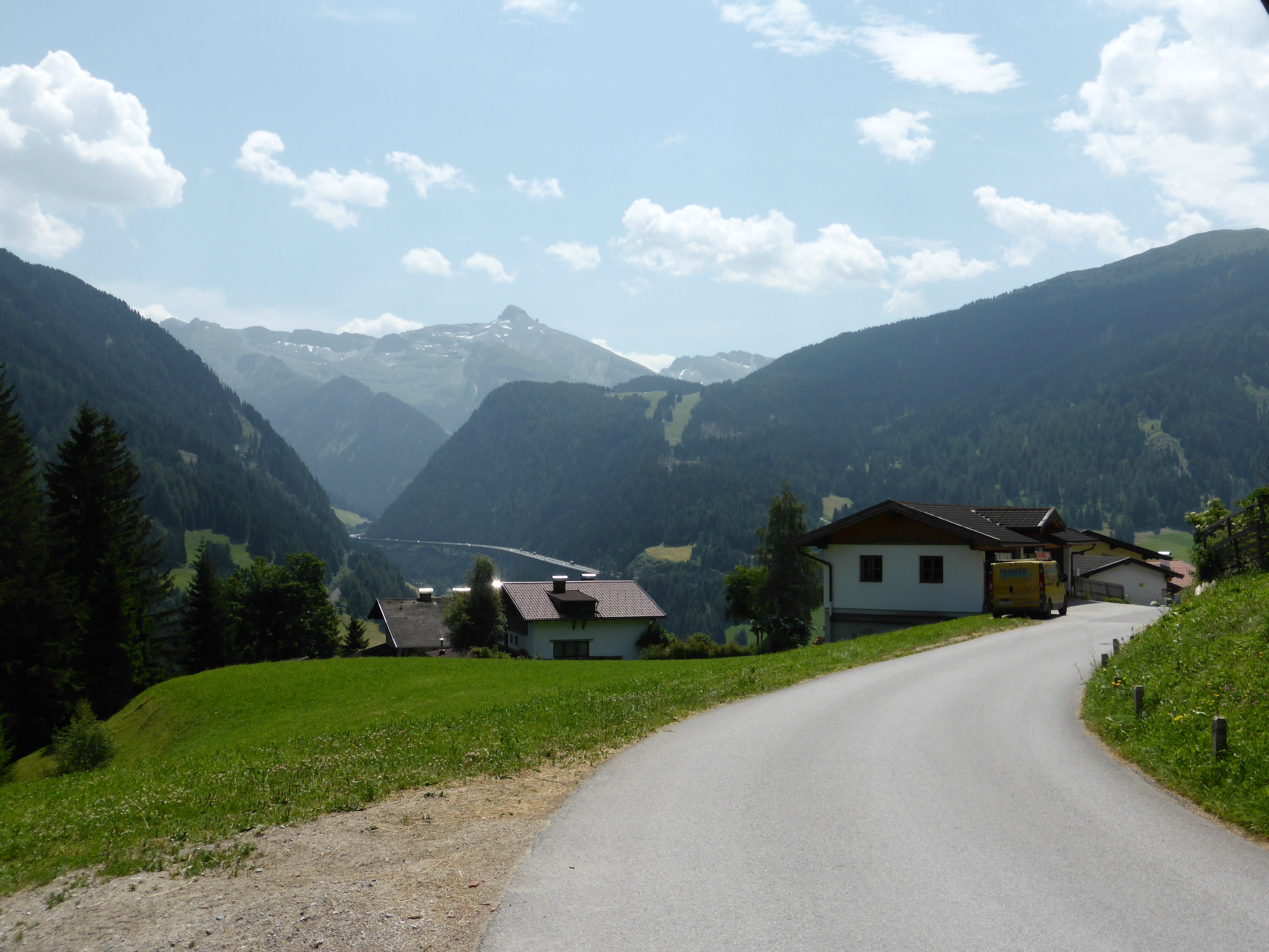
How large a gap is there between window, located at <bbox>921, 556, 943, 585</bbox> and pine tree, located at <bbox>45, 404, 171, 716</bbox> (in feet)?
145

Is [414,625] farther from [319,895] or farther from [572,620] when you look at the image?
[319,895]

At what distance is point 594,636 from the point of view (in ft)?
228

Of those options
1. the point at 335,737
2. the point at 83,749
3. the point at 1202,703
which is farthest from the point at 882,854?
the point at 83,749

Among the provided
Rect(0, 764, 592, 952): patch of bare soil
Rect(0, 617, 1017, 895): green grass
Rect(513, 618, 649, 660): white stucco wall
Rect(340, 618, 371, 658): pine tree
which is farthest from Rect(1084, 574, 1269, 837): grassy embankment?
Rect(340, 618, 371, 658): pine tree

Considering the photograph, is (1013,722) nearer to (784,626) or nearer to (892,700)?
(892,700)

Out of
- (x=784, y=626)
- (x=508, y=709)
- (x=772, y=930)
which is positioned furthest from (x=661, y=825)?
(x=784, y=626)

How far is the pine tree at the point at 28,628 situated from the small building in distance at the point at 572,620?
107 feet

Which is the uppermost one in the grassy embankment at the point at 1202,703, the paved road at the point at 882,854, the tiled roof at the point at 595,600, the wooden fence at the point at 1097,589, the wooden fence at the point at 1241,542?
the wooden fence at the point at 1241,542

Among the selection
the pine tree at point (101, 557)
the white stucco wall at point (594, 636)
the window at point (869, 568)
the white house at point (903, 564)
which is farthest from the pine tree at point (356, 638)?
the window at point (869, 568)

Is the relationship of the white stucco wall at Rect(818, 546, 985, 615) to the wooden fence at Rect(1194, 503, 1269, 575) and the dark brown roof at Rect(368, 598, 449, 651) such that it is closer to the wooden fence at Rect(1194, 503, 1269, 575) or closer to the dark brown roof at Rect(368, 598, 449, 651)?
the wooden fence at Rect(1194, 503, 1269, 575)

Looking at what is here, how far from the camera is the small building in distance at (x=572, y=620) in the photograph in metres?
68.7

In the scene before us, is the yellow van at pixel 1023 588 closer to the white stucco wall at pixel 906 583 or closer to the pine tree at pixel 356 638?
the white stucco wall at pixel 906 583

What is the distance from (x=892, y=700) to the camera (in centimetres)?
1841

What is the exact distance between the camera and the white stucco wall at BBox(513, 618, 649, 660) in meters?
68.6
